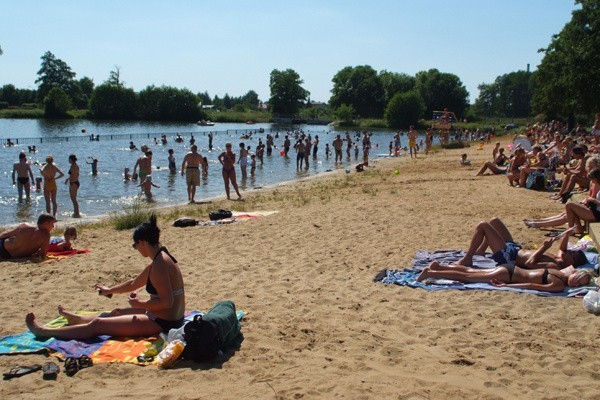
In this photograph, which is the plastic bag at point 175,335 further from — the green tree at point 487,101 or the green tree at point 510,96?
the green tree at point 487,101

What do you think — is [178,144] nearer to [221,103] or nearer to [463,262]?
[463,262]

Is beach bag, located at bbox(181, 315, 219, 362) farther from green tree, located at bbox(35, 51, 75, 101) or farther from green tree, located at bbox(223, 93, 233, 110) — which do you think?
green tree, located at bbox(223, 93, 233, 110)

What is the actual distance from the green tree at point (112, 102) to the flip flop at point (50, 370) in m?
98.7

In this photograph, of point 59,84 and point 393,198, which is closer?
point 393,198

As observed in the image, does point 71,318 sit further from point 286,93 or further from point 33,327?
point 286,93

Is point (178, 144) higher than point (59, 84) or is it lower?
lower

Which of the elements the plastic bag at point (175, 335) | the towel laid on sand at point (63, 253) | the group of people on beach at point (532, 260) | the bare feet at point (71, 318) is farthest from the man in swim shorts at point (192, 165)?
the plastic bag at point (175, 335)

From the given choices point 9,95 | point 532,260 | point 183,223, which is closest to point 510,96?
point 9,95

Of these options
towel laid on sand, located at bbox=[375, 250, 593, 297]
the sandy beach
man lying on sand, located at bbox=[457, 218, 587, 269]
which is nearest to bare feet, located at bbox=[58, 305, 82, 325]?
the sandy beach

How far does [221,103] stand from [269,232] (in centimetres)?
15871

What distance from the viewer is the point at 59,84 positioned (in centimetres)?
11425

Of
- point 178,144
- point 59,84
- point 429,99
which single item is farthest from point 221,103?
point 178,144

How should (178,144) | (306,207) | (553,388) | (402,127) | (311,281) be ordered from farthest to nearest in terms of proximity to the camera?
(402,127), (178,144), (306,207), (311,281), (553,388)

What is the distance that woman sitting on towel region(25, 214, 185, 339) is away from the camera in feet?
15.8
